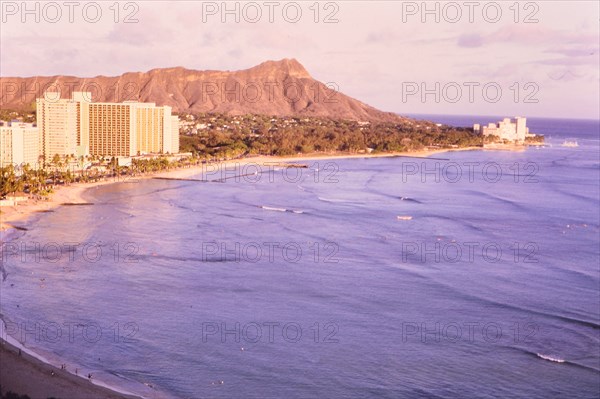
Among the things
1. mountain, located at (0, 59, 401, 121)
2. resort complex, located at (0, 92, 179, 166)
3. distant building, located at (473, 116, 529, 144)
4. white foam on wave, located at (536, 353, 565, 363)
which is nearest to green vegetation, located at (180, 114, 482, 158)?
distant building, located at (473, 116, 529, 144)

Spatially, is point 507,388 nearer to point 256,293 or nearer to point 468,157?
point 256,293

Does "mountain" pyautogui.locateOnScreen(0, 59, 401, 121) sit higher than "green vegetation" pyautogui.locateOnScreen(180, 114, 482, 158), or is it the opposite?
"mountain" pyautogui.locateOnScreen(0, 59, 401, 121)

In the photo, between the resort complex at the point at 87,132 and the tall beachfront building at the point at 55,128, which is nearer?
the resort complex at the point at 87,132

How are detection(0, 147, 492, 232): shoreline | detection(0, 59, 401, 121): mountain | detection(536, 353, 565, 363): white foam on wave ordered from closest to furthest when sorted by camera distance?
detection(536, 353, 565, 363): white foam on wave
detection(0, 147, 492, 232): shoreline
detection(0, 59, 401, 121): mountain

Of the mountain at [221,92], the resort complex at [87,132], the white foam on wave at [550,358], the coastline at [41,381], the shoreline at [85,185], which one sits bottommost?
the white foam on wave at [550,358]

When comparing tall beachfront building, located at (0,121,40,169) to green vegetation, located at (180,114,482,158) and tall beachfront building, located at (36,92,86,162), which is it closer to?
tall beachfront building, located at (36,92,86,162)

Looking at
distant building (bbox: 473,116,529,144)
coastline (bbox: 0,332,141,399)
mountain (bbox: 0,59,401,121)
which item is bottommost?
coastline (bbox: 0,332,141,399)

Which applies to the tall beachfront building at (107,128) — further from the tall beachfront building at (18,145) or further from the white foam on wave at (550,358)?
the white foam on wave at (550,358)

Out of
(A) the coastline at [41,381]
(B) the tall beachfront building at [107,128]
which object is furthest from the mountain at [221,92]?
(A) the coastline at [41,381]
